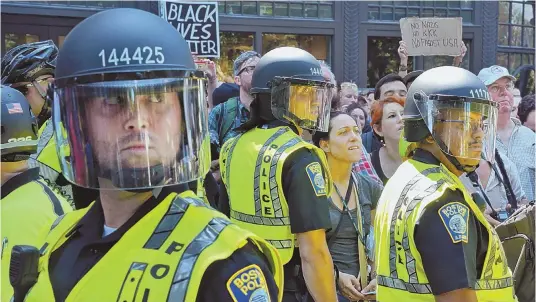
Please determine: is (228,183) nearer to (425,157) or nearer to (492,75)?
(425,157)

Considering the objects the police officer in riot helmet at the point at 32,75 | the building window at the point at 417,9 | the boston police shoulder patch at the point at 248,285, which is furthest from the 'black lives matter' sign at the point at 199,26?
the building window at the point at 417,9

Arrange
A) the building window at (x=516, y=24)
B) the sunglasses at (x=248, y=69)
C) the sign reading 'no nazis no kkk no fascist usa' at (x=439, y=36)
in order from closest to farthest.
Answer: the sunglasses at (x=248, y=69) → the sign reading 'no nazis no kkk no fascist usa' at (x=439, y=36) → the building window at (x=516, y=24)

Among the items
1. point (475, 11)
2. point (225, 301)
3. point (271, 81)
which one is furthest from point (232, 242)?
point (475, 11)

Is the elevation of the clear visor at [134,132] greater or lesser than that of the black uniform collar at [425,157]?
greater

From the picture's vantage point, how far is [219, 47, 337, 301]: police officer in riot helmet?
351cm

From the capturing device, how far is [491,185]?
5.24 metres

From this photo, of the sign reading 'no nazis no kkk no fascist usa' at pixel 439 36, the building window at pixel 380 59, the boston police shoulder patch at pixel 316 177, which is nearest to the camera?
the boston police shoulder patch at pixel 316 177

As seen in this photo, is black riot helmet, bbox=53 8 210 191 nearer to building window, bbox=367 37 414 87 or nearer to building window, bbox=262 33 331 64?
building window, bbox=262 33 331 64

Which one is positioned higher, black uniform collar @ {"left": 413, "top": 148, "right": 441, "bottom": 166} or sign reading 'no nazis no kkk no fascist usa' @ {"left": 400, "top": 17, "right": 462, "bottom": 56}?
sign reading 'no nazis no kkk no fascist usa' @ {"left": 400, "top": 17, "right": 462, "bottom": 56}

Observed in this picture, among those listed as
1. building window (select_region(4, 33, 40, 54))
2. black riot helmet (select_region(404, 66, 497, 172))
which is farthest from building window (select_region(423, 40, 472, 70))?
→ black riot helmet (select_region(404, 66, 497, 172))

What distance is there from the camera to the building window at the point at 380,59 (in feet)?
45.1

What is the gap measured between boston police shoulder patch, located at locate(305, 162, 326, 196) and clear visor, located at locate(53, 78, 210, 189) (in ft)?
5.25

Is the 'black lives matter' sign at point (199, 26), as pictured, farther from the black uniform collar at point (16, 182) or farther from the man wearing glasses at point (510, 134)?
the black uniform collar at point (16, 182)

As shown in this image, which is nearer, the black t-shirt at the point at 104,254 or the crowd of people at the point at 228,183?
the black t-shirt at the point at 104,254
